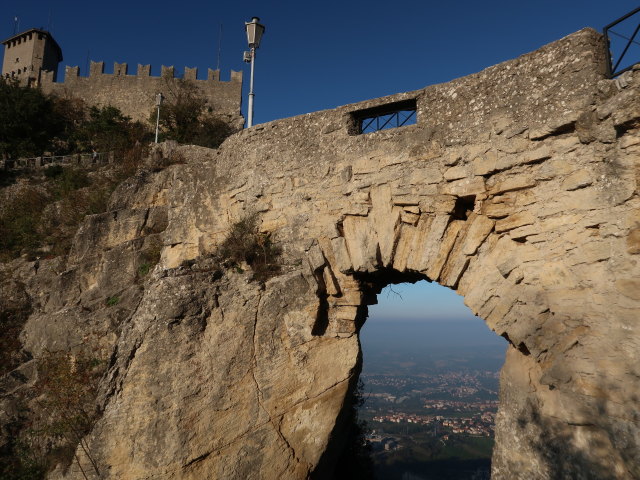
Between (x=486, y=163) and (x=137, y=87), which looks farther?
(x=137, y=87)

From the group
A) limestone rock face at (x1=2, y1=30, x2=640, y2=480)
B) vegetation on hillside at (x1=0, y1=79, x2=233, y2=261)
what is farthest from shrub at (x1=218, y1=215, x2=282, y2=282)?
vegetation on hillside at (x1=0, y1=79, x2=233, y2=261)

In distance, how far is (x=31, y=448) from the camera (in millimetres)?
6562

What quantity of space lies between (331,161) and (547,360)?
3.47 meters

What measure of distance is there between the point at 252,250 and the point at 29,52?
35.3 metres

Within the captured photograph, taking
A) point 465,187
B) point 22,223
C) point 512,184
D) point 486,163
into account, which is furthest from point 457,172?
point 22,223

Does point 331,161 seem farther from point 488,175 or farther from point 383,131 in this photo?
point 488,175

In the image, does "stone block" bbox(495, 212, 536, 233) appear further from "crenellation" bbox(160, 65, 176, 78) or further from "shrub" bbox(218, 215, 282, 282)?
"crenellation" bbox(160, 65, 176, 78)

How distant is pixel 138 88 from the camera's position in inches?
1010

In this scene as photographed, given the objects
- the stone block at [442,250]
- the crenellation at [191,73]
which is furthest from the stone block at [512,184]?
the crenellation at [191,73]

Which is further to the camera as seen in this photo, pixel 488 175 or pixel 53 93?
pixel 53 93

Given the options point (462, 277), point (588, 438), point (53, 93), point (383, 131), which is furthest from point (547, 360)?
point (53, 93)

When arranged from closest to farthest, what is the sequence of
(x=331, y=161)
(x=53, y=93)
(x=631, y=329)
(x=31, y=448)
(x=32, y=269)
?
(x=631, y=329)
(x=331, y=161)
(x=31, y=448)
(x=32, y=269)
(x=53, y=93)

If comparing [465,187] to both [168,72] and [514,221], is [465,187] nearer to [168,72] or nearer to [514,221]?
[514,221]

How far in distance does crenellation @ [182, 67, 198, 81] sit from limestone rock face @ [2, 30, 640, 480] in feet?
67.9
